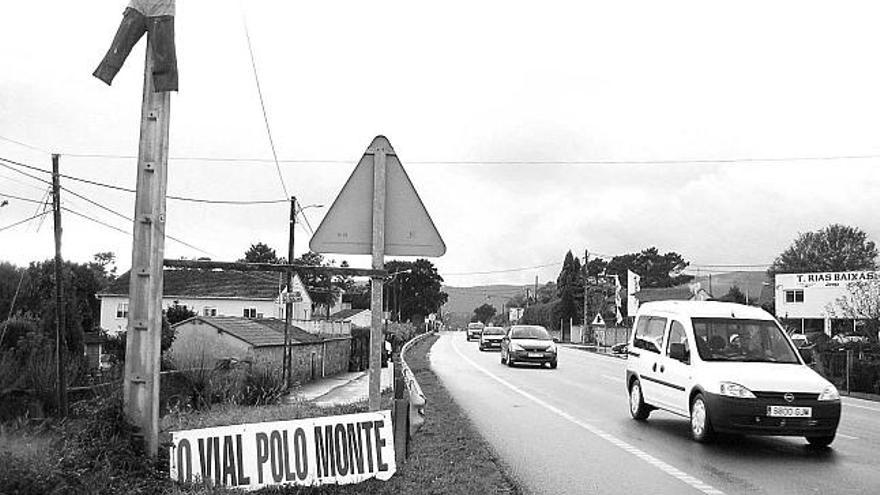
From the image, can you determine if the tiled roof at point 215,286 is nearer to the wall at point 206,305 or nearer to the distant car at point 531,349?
the wall at point 206,305

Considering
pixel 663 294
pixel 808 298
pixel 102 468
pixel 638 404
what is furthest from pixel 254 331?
pixel 663 294

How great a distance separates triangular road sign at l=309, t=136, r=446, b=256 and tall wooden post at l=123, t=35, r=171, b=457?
4.03ft

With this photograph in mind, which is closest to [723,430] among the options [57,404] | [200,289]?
[57,404]

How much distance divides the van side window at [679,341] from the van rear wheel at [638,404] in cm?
154

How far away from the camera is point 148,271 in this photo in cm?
644

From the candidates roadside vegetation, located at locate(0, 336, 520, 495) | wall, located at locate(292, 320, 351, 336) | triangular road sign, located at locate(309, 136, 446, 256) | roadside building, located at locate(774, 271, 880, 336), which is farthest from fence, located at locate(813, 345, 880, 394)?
roadside building, located at locate(774, 271, 880, 336)

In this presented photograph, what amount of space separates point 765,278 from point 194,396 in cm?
11849

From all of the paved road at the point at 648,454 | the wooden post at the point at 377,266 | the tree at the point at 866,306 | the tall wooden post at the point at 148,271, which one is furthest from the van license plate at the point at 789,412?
the tree at the point at 866,306

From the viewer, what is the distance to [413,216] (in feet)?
23.6

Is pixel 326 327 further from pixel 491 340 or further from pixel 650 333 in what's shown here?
pixel 650 333

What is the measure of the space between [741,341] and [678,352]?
89cm

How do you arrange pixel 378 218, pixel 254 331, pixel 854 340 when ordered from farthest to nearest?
1. pixel 254 331
2. pixel 854 340
3. pixel 378 218

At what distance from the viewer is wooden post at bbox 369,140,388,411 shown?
678cm

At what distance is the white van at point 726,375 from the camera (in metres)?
11.0
